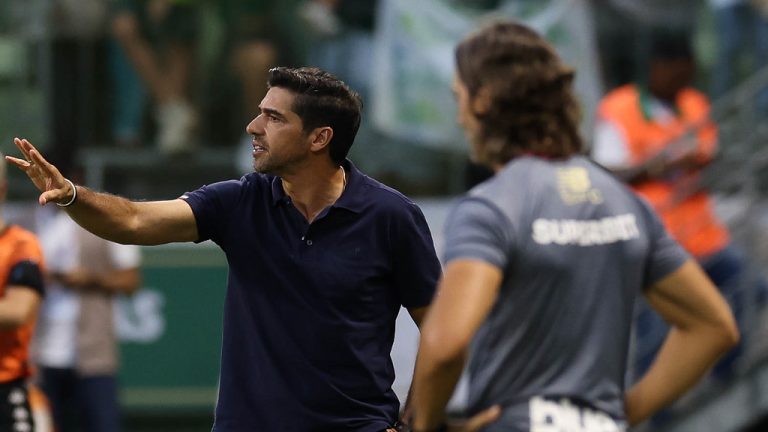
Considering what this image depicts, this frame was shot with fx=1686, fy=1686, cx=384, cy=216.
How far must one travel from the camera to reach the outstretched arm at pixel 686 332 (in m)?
4.16

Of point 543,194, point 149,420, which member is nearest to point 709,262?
point 149,420

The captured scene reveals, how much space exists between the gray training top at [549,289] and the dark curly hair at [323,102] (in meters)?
1.49

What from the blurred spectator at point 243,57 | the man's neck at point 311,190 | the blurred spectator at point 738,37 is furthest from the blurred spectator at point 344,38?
the man's neck at point 311,190

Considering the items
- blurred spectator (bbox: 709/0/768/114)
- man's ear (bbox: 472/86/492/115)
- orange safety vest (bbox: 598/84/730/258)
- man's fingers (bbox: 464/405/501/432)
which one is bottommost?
orange safety vest (bbox: 598/84/730/258)

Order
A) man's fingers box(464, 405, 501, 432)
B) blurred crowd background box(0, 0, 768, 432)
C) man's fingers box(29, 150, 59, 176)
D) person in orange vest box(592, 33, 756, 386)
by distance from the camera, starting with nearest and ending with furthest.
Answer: man's fingers box(464, 405, 501, 432) → man's fingers box(29, 150, 59, 176) → person in orange vest box(592, 33, 756, 386) → blurred crowd background box(0, 0, 768, 432)

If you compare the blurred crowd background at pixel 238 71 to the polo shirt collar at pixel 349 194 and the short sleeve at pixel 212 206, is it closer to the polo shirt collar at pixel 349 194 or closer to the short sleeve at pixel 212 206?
the polo shirt collar at pixel 349 194

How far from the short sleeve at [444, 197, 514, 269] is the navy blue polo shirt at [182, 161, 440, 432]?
1360mm

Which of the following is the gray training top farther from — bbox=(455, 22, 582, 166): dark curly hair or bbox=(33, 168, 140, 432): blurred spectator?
bbox=(33, 168, 140, 432): blurred spectator

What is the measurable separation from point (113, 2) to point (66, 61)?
1.62 feet

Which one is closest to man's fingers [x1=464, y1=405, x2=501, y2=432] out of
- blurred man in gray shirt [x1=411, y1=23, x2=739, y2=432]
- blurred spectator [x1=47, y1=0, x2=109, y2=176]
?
blurred man in gray shirt [x1=411, y1=23, x2=739, y2=432]

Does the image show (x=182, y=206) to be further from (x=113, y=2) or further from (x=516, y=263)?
(x=113, y=2)

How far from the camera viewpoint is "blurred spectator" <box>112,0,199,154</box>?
36.0 feet

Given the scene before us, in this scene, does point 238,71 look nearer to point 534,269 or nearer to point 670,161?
point 670,161

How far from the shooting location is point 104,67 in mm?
11023
